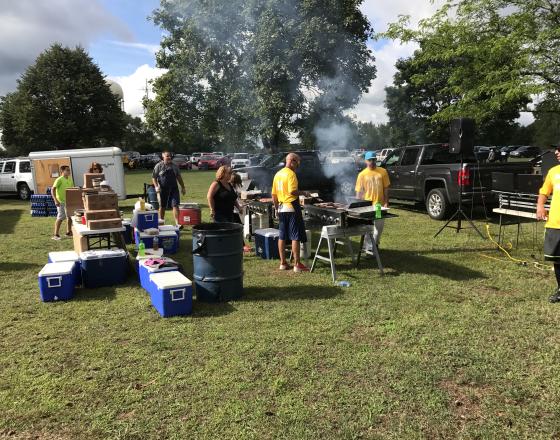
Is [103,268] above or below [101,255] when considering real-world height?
below

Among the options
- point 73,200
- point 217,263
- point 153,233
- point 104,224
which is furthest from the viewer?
point 73,200

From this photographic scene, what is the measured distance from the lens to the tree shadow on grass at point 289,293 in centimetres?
560

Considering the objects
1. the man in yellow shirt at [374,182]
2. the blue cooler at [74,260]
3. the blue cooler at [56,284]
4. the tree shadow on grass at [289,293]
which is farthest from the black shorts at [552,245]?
the blue cooler at [74,260]

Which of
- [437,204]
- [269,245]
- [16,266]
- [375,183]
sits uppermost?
[375,183]

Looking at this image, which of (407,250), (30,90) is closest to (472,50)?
(407,250)

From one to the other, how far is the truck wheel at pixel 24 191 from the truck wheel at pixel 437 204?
16.0 meters

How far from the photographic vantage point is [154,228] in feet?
27.5

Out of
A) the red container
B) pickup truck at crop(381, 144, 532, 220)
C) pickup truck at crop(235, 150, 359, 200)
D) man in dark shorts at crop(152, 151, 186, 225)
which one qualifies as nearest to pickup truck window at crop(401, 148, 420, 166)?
pickup truck at crop(381, 144, 532, 220)

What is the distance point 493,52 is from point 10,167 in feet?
61.7

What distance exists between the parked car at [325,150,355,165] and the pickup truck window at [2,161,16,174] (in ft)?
44.6

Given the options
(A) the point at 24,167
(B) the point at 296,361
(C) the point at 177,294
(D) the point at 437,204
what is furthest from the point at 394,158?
(A) the point at 24,167

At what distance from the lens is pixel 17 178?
753 inches

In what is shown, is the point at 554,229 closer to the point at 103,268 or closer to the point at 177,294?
the point at 177,294

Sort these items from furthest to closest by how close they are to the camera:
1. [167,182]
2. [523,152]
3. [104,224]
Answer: [523,152]
[167,182]
[104,224]
